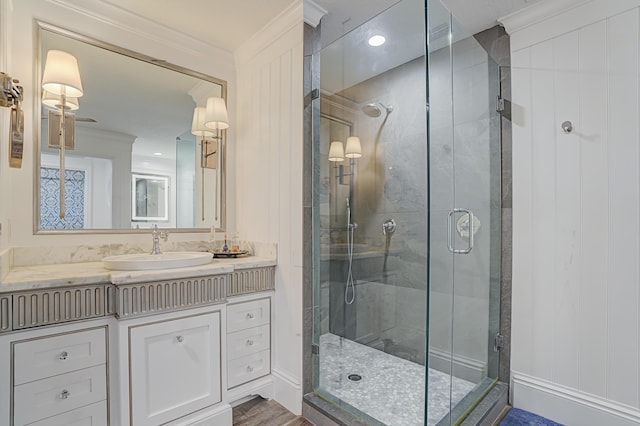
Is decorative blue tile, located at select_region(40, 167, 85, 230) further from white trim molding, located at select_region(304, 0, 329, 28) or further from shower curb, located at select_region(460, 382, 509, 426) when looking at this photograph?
shower curb, located at select_region(460, 382, 509, 426)

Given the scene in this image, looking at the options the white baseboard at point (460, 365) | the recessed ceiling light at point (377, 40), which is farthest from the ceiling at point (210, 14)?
the white baseboard at point (460, 365)

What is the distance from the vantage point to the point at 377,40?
87.0 inches

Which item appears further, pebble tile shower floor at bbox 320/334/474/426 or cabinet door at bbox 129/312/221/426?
pebble tile shower floor at bbox 320/334/474/426

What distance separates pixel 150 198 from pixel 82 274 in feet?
2.60

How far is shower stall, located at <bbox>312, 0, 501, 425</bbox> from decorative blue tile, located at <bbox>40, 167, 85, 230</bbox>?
1419 mm

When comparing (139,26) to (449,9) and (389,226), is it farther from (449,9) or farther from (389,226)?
(389,226)

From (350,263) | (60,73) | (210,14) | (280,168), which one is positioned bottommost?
(350,263)

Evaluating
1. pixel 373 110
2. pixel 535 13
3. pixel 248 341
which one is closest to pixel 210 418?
pixel 248 341

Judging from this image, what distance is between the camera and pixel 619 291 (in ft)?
5.31

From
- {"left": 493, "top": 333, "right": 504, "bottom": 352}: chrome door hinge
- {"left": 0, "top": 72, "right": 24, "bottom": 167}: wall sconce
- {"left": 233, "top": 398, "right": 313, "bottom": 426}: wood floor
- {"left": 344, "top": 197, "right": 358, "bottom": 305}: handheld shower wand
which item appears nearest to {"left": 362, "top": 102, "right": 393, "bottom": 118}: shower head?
{"left": 344, "top": 197, "right": 358, "bottom": 305}: handheld shower wand

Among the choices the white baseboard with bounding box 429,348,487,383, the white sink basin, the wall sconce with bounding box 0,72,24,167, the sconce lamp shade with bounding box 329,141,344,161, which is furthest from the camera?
the sconce lamp shade with bounding box 329,141,344,161

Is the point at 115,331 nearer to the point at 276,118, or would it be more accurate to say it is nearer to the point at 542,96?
the point at 276,118

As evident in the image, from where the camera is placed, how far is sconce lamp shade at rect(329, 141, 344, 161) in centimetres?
218

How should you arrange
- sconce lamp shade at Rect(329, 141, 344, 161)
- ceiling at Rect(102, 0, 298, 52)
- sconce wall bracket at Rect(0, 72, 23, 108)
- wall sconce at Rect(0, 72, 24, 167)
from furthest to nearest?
sconce lamp shade at Rect(329, 141, 344, 161) → ceiling at Rect(102, 0, 298, 52) → wall sconce at Rect(0, 72, 24, 167) → sconce wall bracket at Rect(0, 72, 23, 108)
